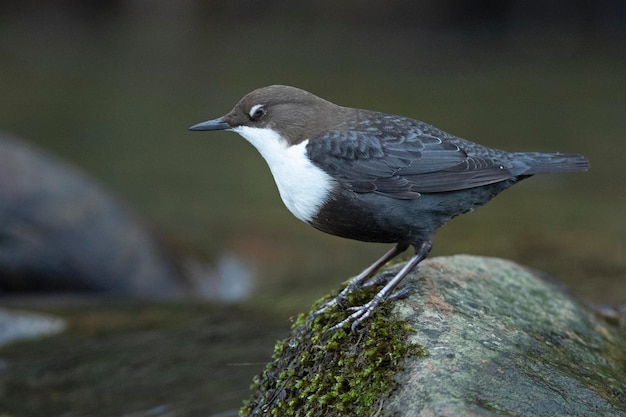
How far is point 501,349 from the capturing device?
2994mm

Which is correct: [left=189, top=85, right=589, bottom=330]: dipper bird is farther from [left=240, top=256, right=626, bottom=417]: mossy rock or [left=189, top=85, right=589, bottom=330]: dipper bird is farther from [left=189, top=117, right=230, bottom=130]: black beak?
[left=240, top=256, right=626, bottom=417]: mossy rock

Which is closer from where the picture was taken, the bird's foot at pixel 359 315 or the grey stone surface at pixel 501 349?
the grey stone surface at pixel 501 349

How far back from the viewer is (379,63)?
14.8m

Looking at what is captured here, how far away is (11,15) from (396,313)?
16939 millimetres

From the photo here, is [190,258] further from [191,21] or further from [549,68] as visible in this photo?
[191,21]

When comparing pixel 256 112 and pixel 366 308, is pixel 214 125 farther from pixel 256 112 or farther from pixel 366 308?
pixel 366 308

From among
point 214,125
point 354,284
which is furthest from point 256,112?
point 354,284

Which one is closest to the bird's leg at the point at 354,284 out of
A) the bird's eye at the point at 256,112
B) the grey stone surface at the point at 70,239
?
the bird's eye at the point at 256,112

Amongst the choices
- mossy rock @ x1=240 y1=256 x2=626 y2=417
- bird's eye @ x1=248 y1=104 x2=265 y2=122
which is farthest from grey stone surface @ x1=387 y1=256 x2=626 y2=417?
bird's eye @ x1=248 y1=104 x2=265 y2=122

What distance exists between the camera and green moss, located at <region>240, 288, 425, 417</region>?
2.86 meters

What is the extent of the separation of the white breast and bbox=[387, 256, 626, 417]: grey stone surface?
0.48 meters

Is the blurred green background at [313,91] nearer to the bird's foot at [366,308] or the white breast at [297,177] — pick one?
the white breast at [297,177]

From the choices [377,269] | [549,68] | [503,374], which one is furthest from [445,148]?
[549,68]

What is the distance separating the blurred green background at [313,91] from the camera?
24.7 ft
